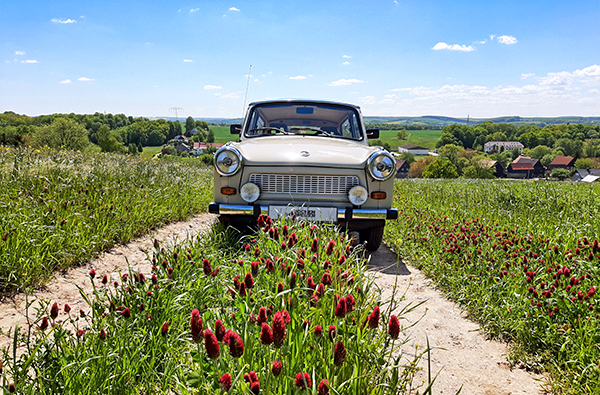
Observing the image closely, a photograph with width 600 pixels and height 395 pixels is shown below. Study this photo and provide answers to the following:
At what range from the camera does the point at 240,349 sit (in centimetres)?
128

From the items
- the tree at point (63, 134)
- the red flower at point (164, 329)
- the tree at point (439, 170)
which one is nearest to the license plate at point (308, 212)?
the red flower at point (164, 329)

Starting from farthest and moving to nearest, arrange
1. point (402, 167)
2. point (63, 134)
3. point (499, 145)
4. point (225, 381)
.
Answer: point (499, 145) → point (402, 167) → point (63, 134) → point (225, 381)

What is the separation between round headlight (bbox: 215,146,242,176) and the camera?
4242mm

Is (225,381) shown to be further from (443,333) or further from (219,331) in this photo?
(443,333)

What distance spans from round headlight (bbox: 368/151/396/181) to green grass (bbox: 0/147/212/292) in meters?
3.15

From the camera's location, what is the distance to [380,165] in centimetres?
431

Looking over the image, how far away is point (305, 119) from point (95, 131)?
105730 mm

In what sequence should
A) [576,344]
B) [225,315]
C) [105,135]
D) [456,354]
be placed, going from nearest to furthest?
[225,315] < [576,344] < [456,354] < [105,135]

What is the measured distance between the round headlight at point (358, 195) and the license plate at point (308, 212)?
0.26 m

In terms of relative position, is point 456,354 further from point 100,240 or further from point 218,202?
point 100,240

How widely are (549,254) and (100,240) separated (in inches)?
183

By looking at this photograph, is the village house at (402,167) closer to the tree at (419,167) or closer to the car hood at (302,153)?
the tree at (419,167)

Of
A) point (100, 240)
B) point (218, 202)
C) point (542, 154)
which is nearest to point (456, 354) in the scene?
point (218, 202)

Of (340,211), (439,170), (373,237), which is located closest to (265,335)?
(340,211)
